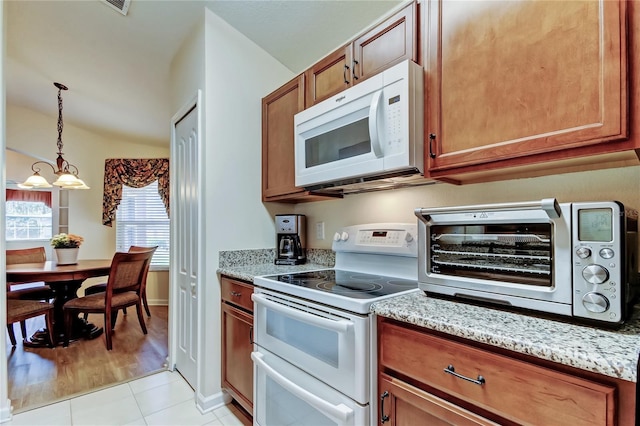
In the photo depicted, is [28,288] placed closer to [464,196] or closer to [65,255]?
[65,255]

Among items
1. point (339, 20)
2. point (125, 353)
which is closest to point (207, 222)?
point (339, 20)

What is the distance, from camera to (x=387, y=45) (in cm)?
143

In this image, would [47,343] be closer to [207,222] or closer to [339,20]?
[207,222]

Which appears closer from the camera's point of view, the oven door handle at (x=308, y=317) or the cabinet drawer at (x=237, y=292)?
the oven door handle at (x=308, y=317)

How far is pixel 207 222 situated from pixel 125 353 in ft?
5.83

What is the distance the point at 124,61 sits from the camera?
273cm

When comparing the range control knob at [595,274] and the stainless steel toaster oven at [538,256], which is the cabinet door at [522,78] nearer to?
the stainless steel toaster oven at [538,256]

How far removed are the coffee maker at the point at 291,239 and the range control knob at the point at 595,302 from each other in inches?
63.1

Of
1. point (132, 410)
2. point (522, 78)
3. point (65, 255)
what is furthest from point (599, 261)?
point (65, 255)

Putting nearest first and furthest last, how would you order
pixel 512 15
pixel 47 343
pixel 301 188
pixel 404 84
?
pixel 512 15
pixel 404 84
pixel 301 188
pixel 47 343

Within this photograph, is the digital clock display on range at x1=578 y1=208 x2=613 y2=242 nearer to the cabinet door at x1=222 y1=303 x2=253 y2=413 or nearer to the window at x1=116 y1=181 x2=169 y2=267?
the cabinet door at x1=222 y1=303 x2=253 y2=413

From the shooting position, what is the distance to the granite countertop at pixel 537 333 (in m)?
0.64

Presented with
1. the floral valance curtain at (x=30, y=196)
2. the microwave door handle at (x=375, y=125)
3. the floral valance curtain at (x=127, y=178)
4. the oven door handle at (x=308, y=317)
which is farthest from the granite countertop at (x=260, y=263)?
the floral valance curtain at (x=30, y=196)

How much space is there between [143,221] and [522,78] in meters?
5.02
